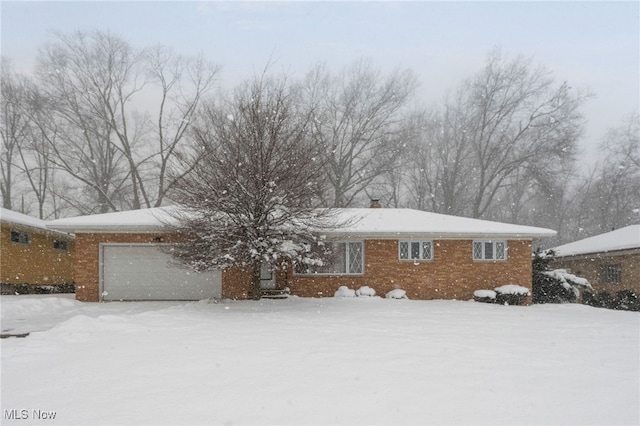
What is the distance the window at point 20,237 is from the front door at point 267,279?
A: 35.8 ft

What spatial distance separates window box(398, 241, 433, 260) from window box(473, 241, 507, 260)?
5.65 ft

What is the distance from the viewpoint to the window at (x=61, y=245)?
25144 millimetres

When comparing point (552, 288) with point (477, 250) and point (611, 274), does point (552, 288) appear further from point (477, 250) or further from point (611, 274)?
point (611, 274)

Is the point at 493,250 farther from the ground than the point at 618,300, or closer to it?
farther from the ground

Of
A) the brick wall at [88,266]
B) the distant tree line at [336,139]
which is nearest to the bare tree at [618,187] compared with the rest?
the distant tree line at [336,139]

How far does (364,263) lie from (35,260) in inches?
593

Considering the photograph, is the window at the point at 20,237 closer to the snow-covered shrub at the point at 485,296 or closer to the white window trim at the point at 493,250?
the white window trim at the point at 493,250

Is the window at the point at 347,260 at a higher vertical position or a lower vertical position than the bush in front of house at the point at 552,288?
higher

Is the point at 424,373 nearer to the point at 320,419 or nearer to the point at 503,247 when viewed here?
the point at 320,419

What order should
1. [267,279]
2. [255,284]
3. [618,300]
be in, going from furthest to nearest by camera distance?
[618,300]
[267,279]
[255,284]

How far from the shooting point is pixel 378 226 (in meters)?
18.9

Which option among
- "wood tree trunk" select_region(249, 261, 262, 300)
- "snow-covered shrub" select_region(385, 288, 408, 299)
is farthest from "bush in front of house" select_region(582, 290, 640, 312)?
"wood tree trunk" select_region(249, 261, 262, 300)

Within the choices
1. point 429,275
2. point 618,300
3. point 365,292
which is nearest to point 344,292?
point 365,292

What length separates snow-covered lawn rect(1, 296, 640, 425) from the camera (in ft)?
19.2
